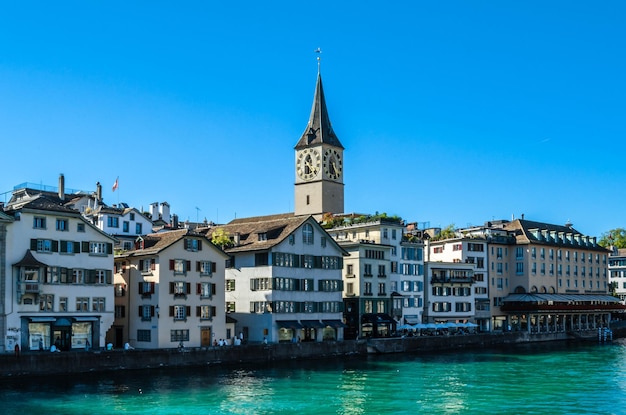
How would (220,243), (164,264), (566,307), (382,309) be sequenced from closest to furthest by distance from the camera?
(164,264) → (220,243) → (382,309) → (566,307)

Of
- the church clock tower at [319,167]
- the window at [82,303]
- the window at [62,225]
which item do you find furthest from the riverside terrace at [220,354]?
the church clock tower at [319,167]

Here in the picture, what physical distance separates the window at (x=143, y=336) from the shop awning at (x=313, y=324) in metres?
19.8

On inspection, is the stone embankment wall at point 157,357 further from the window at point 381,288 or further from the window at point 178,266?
the window at point 381,288

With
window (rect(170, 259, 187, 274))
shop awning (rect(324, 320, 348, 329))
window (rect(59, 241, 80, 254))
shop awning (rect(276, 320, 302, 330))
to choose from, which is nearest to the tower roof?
shop awning (rect(324, 320, 348, 329))

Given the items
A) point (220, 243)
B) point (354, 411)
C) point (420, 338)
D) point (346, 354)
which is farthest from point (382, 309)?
point (354, 411)

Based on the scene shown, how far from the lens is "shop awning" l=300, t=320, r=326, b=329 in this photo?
98.2 meters

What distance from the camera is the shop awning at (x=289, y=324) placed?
3745 inches

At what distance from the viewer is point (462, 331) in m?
125

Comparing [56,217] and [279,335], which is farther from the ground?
[56,217]

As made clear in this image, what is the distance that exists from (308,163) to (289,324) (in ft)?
219

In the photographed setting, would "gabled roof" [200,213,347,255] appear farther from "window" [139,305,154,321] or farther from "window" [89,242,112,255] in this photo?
"window" [89,242,112,255]

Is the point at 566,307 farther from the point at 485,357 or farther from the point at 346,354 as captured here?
the point at 346,354

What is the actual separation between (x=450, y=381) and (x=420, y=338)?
113 ft

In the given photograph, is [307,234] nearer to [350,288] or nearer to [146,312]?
[350,288]
